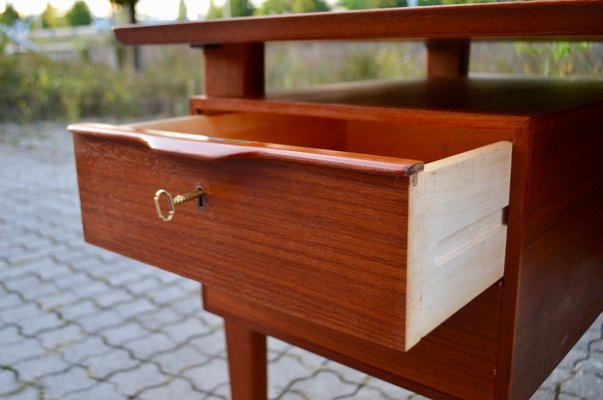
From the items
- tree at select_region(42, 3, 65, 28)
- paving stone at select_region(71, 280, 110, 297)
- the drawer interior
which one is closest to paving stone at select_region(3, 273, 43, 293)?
paving stone at select_region(71, 280, 110, 297)

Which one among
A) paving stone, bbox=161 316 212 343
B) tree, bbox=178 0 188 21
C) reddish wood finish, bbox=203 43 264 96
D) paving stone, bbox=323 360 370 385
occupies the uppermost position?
tree, bbox=178 0 188 21

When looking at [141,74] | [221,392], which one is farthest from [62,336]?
[141,74]

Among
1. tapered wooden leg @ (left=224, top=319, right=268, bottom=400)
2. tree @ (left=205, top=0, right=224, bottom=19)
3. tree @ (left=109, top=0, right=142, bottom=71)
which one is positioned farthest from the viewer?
tree @ (left=109, top=0, right=142, bottom=71)

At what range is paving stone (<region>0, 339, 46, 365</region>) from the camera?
1591 mm

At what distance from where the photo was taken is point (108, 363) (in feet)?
5.20

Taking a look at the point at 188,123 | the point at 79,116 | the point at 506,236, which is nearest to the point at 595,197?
the point at 506,236

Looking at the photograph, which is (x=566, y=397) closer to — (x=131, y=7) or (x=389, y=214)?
(x=389, y=214)

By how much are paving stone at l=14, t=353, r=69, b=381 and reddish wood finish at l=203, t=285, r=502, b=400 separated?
860mm

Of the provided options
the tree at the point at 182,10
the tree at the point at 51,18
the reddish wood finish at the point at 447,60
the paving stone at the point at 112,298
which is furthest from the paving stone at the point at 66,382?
the tree at the point at 51,18

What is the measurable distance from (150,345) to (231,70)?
906 mm

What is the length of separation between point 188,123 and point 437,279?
560mm

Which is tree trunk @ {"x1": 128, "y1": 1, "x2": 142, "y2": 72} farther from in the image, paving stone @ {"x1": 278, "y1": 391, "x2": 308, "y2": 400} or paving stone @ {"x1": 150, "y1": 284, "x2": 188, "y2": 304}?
paving stone @ {"x1": 278, "y1": 391, "x2": 308, "y2": 400}

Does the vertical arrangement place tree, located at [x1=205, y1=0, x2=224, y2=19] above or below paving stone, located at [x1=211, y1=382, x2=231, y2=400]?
above

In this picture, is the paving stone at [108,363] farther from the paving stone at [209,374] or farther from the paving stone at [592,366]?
the paving stone at [592,366]
